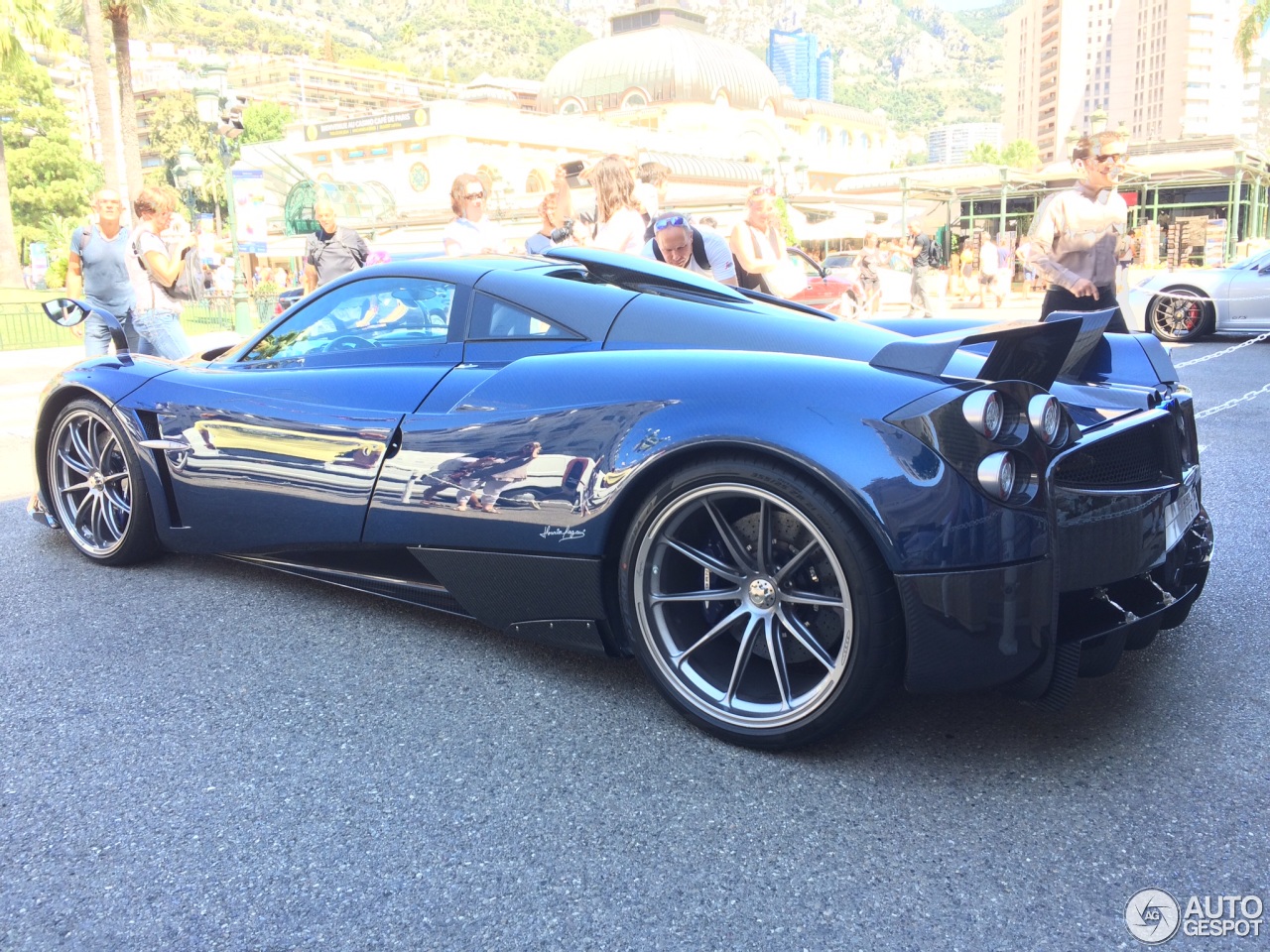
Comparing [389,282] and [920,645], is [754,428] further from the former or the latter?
[389,282]

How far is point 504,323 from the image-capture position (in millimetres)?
2973

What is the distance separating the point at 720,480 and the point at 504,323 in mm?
953

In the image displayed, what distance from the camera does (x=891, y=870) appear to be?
193cm

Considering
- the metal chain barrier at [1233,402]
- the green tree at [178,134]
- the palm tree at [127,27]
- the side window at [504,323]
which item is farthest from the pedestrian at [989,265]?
the green tree at [178,134]

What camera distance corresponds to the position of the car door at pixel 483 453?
2.59 m

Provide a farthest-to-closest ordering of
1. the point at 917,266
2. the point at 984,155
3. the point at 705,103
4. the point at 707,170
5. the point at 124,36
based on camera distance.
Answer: the point at 984,155 → the point at 705,103 → the point at 707,170 → the point at 124,36 → the point at 917,266

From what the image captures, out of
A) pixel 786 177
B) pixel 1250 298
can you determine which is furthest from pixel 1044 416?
pixel 786 177

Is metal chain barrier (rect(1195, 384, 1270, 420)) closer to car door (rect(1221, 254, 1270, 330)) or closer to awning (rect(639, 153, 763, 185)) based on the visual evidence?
car door (rect(1221, 254, 1270, 330))

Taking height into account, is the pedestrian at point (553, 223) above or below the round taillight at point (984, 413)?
above

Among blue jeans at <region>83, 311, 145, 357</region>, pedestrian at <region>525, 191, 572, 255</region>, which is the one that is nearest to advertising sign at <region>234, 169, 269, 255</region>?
blue jeans at <region>83, 311, 145, 357</region>

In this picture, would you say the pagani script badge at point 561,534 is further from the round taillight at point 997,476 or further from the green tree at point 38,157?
the green tree at point 38,157

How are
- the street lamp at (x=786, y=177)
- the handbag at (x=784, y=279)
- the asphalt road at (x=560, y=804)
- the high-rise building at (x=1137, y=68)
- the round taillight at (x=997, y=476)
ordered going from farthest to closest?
the high-rise building at (x=1137, y=68), the street lamp at (x=786, y=177), the handbag at (x=784, y=279), the round taillight at (x=997, y=476), the asphalt road at (x=560, y=804)

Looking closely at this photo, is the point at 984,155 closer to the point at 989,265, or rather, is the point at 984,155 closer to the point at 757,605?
the point at 989,265

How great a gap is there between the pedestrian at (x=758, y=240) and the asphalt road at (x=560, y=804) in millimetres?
3337
